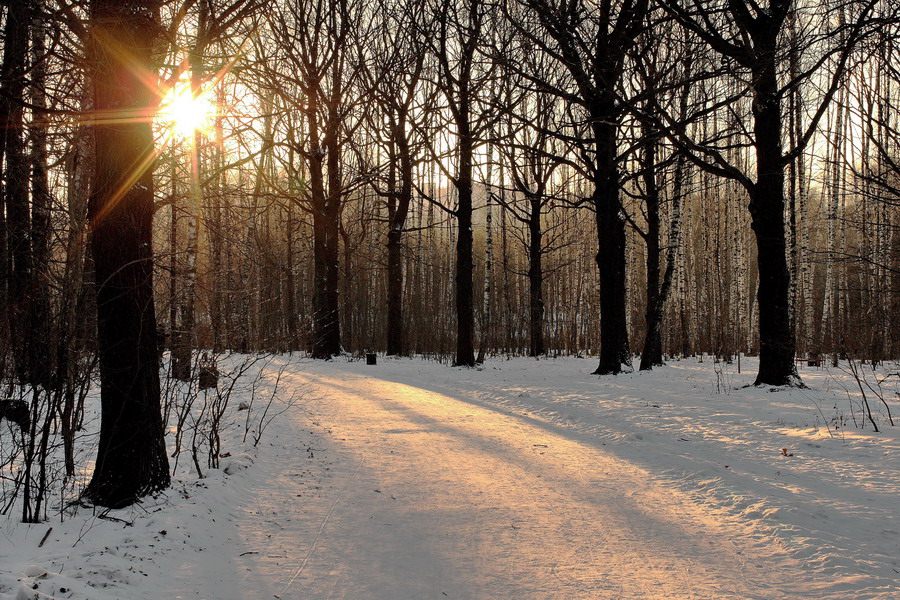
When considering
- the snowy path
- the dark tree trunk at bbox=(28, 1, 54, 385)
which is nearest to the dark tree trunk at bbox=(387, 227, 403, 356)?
the dark tree trunk at bbox=(28, 1, 54, 385)

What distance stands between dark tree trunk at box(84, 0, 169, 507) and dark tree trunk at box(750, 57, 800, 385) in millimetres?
9985

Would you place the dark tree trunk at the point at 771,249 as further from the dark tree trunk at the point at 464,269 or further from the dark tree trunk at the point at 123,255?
the dark tree trunk at the point at 123,255

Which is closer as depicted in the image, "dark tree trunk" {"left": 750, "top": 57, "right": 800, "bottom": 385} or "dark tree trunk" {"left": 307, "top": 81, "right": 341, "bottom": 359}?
"dark tree trunk" {"left": 750, "top": 57, "right": 800, "bottom": 385}

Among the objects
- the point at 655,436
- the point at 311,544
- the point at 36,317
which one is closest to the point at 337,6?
the point at 36,317

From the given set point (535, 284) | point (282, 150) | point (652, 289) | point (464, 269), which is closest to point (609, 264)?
point (652, 289)

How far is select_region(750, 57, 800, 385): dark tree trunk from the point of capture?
401 inches

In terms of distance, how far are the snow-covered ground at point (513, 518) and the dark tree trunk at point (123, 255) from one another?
38 centimetres

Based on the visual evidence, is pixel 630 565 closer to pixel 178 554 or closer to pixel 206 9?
pixel 178 554

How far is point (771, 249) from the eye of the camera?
1059cm

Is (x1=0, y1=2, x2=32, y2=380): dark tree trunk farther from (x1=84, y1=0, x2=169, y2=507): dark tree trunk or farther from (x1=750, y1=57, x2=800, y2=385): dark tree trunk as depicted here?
(x1=750, y1=57, x2=800, y2=385): dark tree trunk

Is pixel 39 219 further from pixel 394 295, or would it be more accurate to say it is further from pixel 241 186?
pixel 394 295

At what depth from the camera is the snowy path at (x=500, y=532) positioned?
319cm

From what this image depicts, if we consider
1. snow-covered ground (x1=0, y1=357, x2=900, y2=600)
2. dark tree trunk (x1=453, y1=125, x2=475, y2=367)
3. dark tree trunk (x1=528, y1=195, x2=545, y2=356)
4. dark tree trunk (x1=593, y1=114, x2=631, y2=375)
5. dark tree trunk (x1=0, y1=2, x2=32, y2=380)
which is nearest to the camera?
snow-covered ground (x1=0, y1=357, x2=900, y2=600)

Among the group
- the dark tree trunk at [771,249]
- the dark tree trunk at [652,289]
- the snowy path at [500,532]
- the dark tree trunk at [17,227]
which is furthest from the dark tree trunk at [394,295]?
the snowy path at [500,532]
